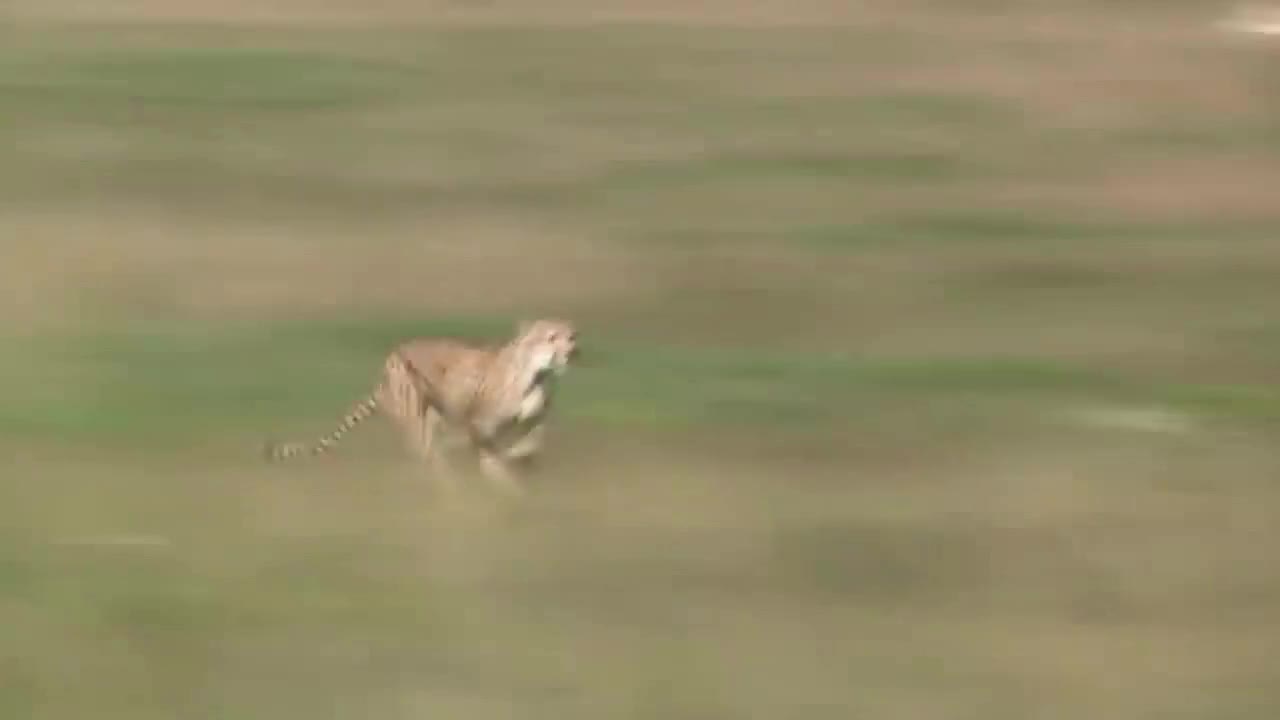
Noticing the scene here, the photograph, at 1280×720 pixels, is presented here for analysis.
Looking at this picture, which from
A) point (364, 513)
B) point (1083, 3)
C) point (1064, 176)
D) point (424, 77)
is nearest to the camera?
point (364, 513)

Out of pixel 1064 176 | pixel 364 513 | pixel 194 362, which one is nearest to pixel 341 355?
pixel 194 362

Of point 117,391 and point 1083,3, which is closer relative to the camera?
point 117,391

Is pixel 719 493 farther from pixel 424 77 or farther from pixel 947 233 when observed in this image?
pixel 424 77

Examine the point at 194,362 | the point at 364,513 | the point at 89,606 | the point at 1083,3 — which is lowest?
the point at 89,606

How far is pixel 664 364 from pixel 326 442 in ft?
3.70

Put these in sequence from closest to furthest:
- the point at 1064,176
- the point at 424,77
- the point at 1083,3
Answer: the point at 1064,176 → the point at 424,77 → the point at 1083,3

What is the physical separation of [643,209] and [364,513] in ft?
11.0

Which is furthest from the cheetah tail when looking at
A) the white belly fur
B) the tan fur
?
the white belly fur

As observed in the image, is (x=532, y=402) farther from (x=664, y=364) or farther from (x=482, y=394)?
(x=664, y=364)

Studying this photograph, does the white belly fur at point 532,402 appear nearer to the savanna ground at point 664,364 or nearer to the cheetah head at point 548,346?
the cheetah head at point 548,346

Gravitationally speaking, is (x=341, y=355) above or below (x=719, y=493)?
above

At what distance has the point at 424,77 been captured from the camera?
11.1 m

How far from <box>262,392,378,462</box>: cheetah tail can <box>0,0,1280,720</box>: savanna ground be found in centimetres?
5

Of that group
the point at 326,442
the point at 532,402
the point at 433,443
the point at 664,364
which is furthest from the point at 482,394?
the point at 664,364
